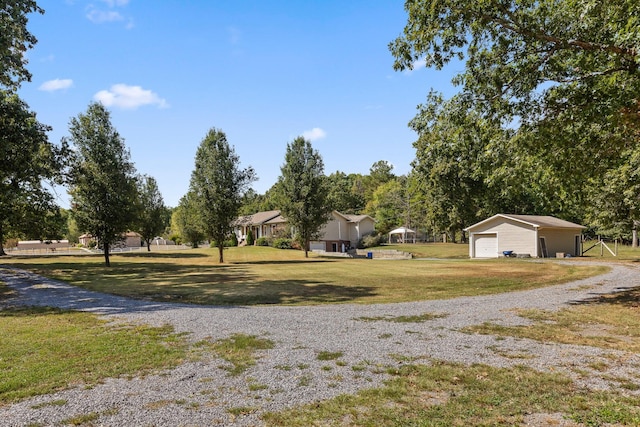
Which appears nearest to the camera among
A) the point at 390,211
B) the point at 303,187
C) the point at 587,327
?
the point at 587,327

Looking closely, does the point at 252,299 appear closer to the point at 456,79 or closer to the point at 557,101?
the point at 456,79

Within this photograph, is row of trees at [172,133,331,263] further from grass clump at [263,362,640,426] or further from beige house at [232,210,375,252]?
grass clump at [263,362,640,426]

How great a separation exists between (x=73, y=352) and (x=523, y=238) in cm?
3656

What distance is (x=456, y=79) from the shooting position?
10969mm

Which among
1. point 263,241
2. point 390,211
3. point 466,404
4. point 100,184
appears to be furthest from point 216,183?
point 390,211

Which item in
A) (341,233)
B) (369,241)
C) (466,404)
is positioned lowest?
(466,404)

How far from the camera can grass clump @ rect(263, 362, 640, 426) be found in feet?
14.4

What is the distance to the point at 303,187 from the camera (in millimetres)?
38219

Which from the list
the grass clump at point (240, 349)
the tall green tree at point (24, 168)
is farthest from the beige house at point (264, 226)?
the grass clump at point (240, 349)

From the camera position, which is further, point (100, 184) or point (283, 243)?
point (283, 243)

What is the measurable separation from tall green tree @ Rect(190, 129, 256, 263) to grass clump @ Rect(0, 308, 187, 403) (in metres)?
23.2

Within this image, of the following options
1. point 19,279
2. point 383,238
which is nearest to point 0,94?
point 19,279

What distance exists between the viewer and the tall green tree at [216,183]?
3312 centimetres

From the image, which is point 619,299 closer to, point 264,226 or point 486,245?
point 486,245
